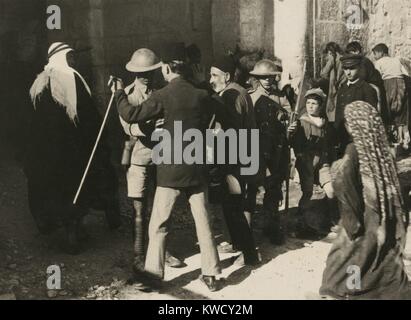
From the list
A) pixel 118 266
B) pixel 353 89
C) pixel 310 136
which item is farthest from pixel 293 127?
pixel 118 266

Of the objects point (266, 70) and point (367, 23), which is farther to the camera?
point (367, 23)

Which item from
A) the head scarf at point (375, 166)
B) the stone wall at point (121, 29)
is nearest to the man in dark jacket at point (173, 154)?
the head scarf at point (375, 166)

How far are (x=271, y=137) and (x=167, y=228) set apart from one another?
171 centimetres

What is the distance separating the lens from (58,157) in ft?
20.8

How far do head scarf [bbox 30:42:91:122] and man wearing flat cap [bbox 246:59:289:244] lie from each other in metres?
1.87

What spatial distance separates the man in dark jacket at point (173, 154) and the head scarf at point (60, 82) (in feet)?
3.28

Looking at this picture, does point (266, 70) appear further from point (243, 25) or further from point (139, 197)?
point (243, 25)

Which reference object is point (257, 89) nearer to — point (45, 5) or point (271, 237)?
point (271, 237)

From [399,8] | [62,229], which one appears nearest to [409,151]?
[399,8]

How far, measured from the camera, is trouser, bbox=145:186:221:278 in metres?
5.43

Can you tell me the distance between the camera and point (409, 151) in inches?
446

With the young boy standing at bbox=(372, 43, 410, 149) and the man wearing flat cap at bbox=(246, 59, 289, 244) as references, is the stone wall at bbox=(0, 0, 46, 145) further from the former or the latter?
the young boy standing at bbox=(372, 43, 410, 149)

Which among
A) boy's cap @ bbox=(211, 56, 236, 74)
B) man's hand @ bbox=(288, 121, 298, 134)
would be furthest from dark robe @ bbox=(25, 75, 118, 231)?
boy's cap @ bbox=(211, 56, 236, 74)

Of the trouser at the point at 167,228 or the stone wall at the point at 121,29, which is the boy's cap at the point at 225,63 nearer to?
the stone wall at the point at 121,29
